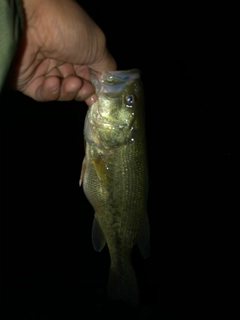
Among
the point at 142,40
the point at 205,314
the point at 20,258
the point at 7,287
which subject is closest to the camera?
the point at 7,287

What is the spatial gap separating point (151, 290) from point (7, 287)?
2202 millimetres

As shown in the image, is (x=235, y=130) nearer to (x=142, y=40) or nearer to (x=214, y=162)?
(x=214, y=162)

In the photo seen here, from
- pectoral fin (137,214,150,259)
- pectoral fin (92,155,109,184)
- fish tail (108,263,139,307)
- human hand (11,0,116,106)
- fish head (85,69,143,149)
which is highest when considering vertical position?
human hand (11,0,116,106)

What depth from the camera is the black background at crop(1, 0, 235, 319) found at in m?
3.71

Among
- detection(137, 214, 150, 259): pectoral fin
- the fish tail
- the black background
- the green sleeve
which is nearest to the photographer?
the green sleeve

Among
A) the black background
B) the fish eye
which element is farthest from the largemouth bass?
the black background

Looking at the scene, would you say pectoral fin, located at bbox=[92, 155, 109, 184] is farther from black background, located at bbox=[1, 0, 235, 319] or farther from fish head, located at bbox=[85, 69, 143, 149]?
black background, located at bbox=[1, 0, 235, 319]

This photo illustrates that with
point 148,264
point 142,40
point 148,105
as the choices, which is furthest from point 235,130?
point 148,264

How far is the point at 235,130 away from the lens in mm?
6809

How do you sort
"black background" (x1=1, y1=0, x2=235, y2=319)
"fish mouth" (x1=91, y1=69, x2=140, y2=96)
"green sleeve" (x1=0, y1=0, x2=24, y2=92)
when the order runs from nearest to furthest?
"green sleeve" (x1=0, y1=0, x2=24, y2=92) → "fish mouth" (x1=91, y1=69, x2=140, y2=96) → "black background" (x1=1, y1=0, x2=235, y2=319)

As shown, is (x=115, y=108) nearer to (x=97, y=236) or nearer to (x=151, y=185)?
(x=97, y=236)

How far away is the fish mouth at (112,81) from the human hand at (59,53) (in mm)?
36

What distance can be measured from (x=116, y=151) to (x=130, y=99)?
249 millimetres

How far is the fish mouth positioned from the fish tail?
0.91 metres
